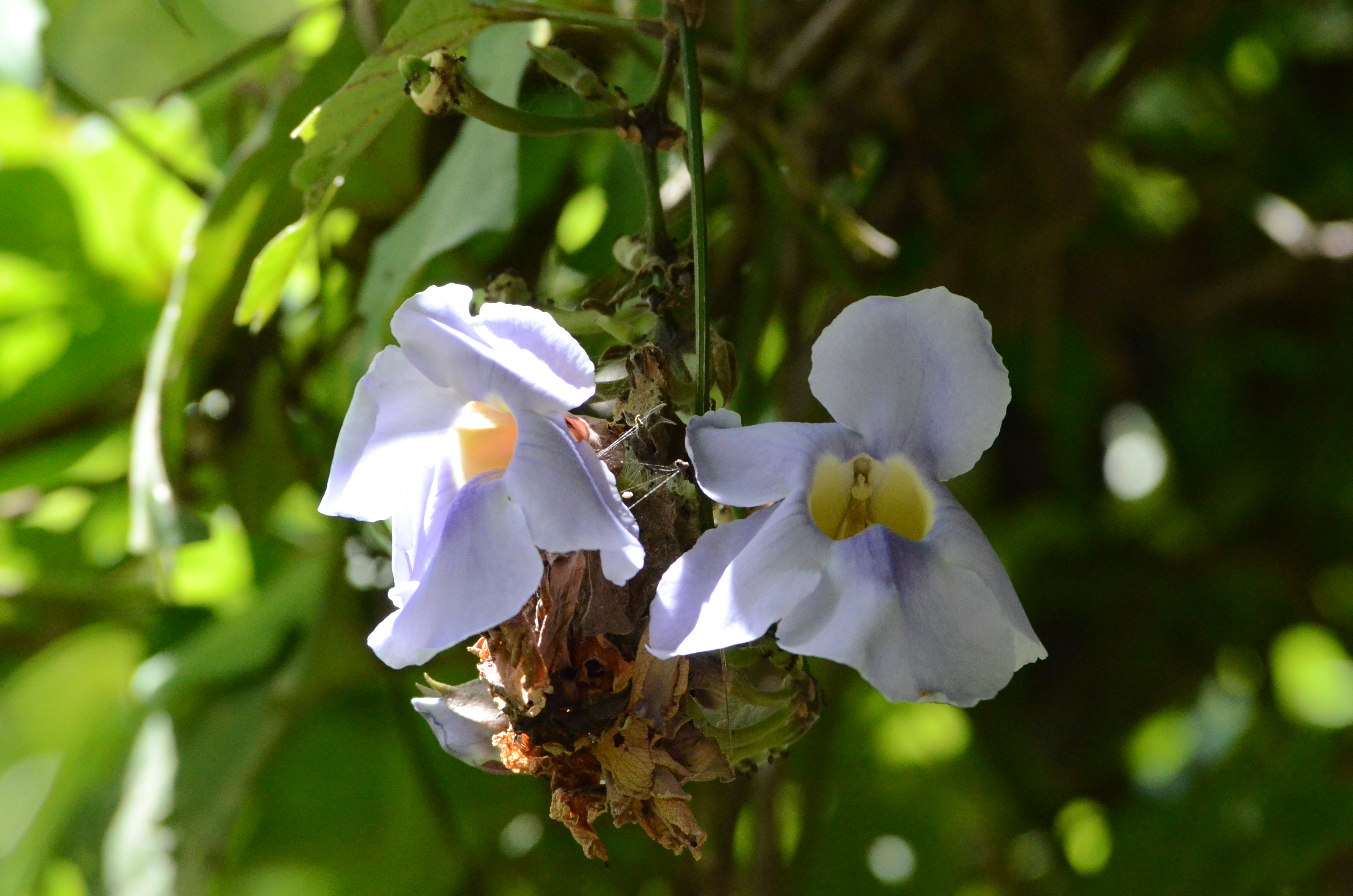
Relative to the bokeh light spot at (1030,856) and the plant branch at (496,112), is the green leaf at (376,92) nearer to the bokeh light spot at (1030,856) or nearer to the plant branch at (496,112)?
the plant branch at (496,112)

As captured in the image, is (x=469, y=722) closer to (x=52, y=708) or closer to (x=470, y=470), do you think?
(x=470, y=470)

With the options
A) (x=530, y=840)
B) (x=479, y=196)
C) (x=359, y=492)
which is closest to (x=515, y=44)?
(x=479, y=196)

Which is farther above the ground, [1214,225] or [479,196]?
[479,196]

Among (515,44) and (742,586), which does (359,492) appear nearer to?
(742,586)

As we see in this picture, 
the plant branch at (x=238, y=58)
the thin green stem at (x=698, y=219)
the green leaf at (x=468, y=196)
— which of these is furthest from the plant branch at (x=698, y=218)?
the plant branch at (x=238, y=58)

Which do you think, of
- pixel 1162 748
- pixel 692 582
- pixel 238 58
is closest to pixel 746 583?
pixel 692 582
